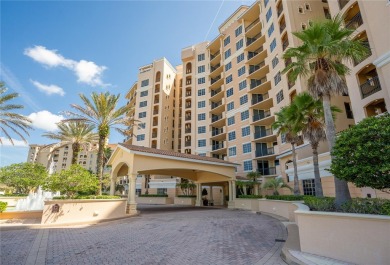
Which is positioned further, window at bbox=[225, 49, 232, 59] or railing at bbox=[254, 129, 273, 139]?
window at bbox=[225, 49, 232, 59]

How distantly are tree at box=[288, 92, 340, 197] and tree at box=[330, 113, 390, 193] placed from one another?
1020 centimetres

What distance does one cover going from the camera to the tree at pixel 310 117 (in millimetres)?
17172

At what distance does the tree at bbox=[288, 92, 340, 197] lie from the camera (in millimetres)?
17172

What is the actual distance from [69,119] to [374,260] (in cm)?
2349

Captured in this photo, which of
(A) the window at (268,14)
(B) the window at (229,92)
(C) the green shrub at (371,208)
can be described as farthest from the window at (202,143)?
(C) the green shrub at (371,208)

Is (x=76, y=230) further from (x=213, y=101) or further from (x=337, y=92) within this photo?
(x=213, y=101)

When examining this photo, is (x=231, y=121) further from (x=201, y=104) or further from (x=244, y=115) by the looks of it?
(x=201, y=104)

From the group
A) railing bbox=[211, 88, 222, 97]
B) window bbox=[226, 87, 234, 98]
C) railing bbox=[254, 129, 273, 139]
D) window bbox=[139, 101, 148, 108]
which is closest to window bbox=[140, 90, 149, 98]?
window bbox=[139, 101, 148, 108]

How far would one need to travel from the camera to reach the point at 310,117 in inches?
705

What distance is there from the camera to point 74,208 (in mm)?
14906

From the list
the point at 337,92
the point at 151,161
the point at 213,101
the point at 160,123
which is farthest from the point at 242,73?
the point at 337,92

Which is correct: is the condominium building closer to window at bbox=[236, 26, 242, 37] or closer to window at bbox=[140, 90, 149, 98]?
window at bbox=[140, 90, 149, 98]

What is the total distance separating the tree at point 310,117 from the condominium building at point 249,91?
3718 mm

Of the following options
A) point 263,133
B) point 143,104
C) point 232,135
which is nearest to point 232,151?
point 232,135
